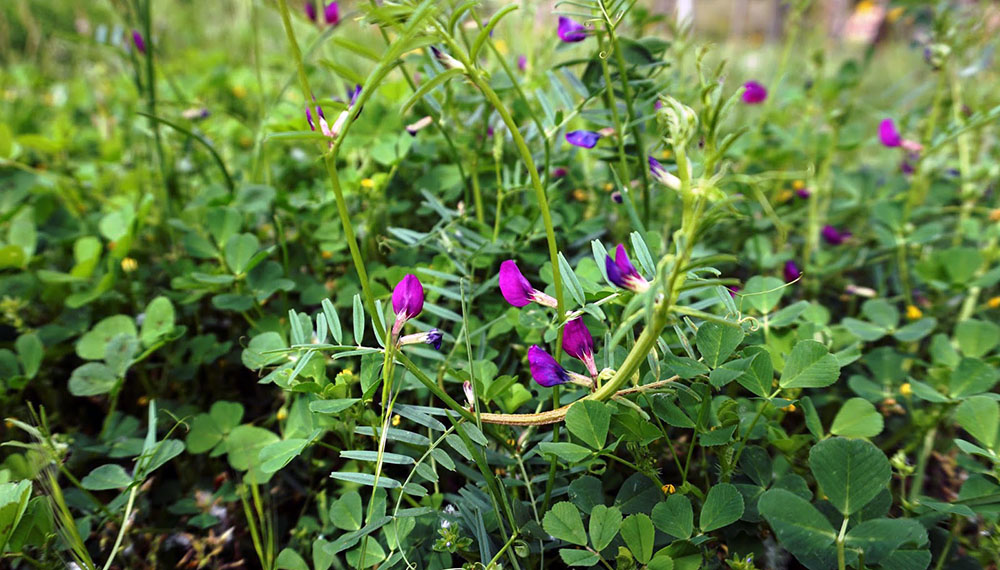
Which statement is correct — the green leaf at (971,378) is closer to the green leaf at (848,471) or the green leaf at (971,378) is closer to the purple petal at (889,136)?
the green leaf at (848,471)

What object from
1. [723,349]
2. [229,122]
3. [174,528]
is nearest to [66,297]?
[174,528]

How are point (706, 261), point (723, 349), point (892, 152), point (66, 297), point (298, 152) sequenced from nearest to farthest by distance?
1. point (706, 261)
2. point (723, 349)
3. point (66, 297)
4. point (298, 152)
5. point (892, 152)

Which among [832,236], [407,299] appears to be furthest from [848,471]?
[832,236]

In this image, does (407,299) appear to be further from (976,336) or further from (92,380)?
(976,336)

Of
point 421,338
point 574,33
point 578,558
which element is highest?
point 574,33

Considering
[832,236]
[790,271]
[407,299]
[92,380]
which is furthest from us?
[832,236]

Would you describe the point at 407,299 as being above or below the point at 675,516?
above

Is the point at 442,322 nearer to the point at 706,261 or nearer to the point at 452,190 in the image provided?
the point at 452,190
